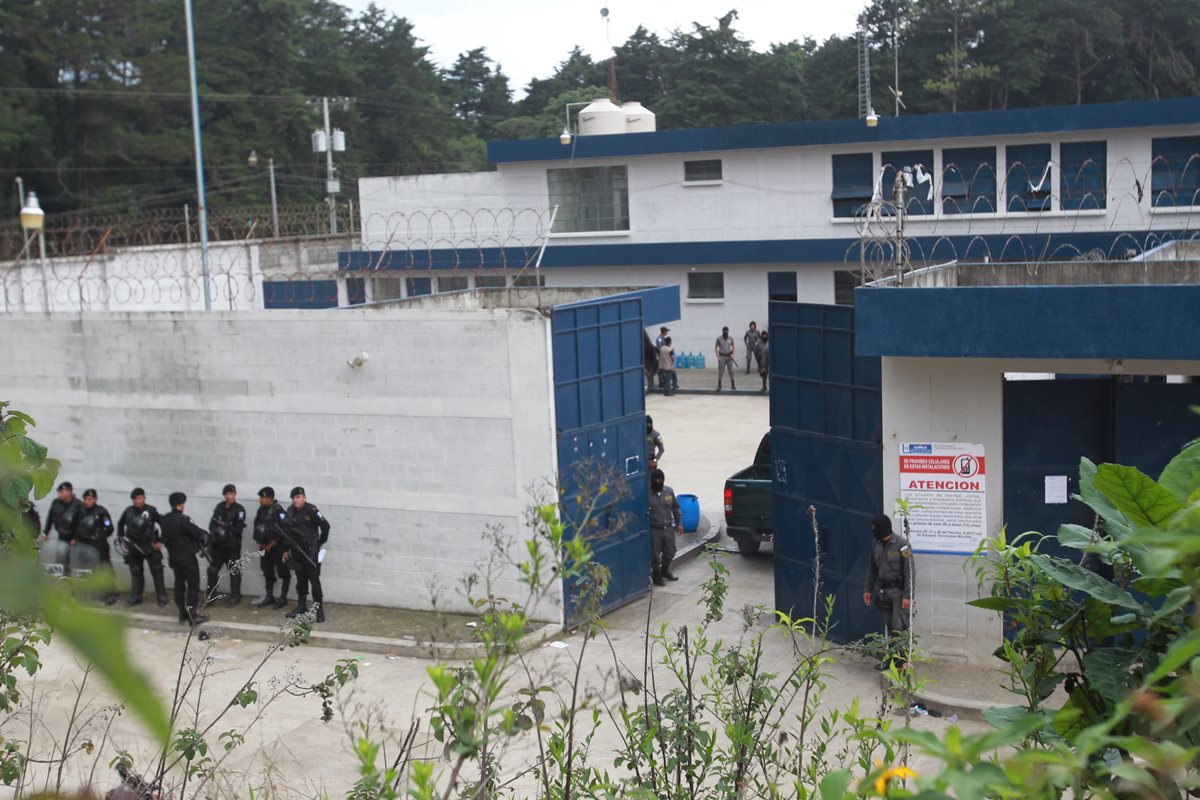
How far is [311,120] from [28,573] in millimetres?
57777

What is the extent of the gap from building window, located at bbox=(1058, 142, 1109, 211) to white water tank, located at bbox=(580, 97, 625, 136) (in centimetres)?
1049

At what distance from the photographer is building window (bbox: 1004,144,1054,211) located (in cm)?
2656

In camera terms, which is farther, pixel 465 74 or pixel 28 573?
pixel 465 74

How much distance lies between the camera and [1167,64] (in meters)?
50.6

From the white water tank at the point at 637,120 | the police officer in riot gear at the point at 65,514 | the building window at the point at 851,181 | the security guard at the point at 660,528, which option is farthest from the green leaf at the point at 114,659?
the white water tank at the point at 637,120

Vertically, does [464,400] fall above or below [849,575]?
above

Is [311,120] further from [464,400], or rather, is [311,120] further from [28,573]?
[28,573]

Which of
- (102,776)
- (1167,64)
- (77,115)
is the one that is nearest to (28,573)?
(102,776)

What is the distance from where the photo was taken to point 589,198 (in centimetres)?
3130

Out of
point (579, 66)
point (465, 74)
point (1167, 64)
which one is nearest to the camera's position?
point (1167, 64)

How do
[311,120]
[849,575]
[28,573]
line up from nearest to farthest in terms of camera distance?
[28,573], [849,575], [311,120]

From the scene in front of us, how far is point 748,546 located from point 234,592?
5714mm

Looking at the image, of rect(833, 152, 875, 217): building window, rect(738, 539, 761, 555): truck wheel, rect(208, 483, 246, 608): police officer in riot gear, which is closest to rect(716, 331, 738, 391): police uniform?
rect(833, 152, 875, 217): building window

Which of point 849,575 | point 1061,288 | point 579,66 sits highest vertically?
point 579,66
